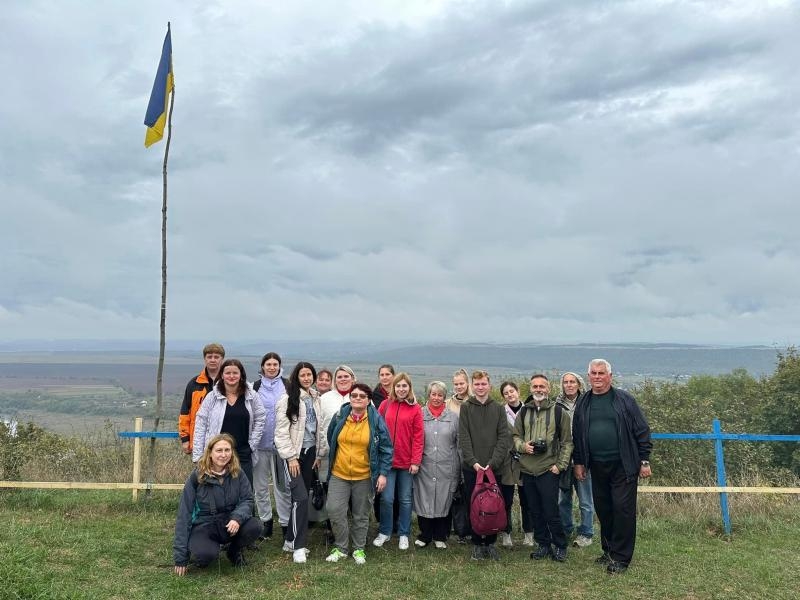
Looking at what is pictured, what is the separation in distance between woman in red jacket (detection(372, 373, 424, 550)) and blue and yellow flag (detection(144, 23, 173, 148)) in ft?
17.3

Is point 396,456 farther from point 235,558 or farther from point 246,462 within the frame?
point 235,558

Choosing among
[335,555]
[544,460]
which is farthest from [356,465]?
[544,460]

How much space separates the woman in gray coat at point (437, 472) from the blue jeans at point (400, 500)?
0.10 meters

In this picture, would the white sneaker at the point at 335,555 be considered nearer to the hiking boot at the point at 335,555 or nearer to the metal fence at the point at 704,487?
the hiking boot at the point at 335,555

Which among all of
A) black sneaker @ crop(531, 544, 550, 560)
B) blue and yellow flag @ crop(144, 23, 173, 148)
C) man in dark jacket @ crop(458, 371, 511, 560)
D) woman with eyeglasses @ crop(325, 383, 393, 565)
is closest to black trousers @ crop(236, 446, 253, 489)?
woman with eyeglasses @ crop(325, 383, 393, 565)

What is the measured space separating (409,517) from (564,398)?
2225 millimetres

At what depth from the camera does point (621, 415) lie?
17.5 feet

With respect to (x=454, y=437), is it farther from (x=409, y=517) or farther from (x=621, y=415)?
(x=621, y=415)

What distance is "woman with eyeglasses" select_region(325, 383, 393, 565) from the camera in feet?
18.0

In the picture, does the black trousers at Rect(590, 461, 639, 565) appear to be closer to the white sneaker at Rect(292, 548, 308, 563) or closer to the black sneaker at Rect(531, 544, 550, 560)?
the black sneaker at Rect(531, 544, 550, 560)

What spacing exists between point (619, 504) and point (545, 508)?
72 cm

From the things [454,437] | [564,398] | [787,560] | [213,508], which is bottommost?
[787,560]

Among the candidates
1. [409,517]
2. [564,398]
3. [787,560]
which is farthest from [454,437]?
[787,560]

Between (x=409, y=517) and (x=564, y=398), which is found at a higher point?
(x=564, y=398)
